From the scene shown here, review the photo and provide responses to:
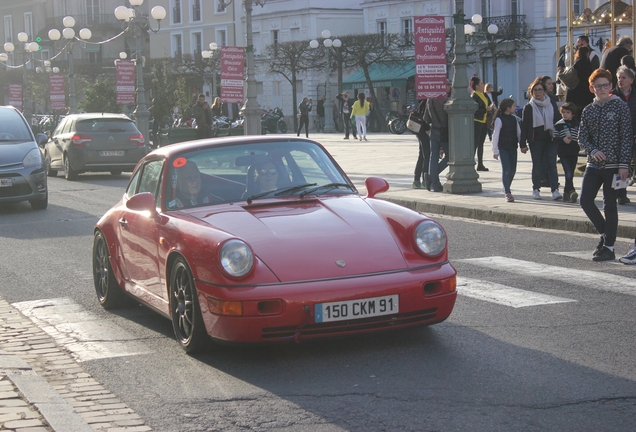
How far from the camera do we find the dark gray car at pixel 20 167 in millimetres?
17109

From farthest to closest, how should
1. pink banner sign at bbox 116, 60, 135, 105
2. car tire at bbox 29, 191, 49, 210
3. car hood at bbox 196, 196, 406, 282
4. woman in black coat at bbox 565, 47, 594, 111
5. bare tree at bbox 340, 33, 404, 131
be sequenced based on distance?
bare tree at bbox 340, 33, 404, 131, pink banner sign at bbox 116, 60, 135, 105, car tire at bbox 29, 191, 49, 210, woman in black coat at bbox 565, 47, 594, 111, car hood at bbox 196, 196, 406, 282

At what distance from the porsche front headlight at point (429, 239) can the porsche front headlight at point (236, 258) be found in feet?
3.55

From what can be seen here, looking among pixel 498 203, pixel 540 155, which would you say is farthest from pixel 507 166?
pixel 498 203

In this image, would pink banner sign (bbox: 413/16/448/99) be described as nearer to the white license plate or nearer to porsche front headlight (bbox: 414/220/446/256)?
porsche front headlight (bbox: 414/220/446/256)

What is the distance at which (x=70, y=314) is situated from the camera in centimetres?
824

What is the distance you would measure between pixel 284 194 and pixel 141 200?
3.25ft

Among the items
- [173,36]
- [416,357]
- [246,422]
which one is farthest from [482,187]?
[173,36]

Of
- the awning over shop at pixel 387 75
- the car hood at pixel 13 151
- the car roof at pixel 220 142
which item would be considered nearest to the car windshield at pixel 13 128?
the car hood at pixel 13 151

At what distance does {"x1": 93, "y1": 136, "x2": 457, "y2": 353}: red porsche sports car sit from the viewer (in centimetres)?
609

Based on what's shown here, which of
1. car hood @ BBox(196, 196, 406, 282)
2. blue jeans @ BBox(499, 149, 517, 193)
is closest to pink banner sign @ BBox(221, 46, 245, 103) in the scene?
blue jeans @ BBox(499, 149, 517, 193)

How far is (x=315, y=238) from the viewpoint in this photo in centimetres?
A: 641

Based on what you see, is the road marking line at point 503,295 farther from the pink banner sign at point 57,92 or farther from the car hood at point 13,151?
the pink banner sign at point 57,92

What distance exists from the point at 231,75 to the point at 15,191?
8.88m

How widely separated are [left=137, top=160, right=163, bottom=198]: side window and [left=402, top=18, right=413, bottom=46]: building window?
5697 centimetres
